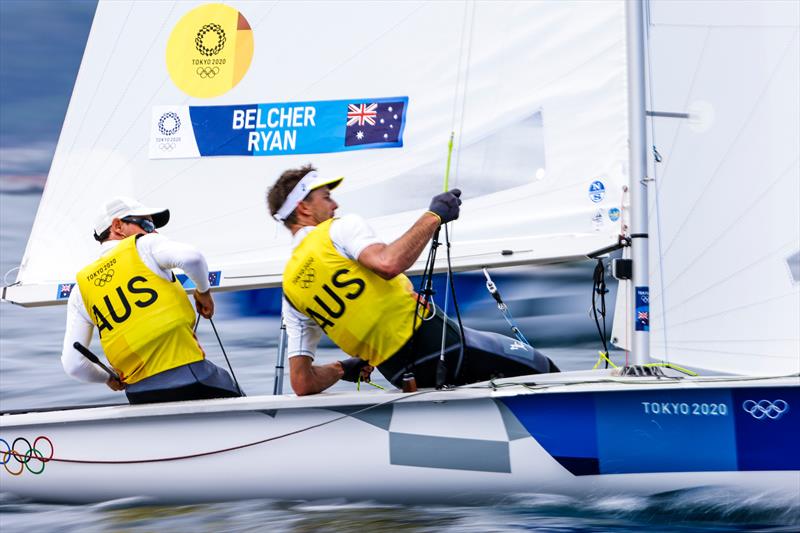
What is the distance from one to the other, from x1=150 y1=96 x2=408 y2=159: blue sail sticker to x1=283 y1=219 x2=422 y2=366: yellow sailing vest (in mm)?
754

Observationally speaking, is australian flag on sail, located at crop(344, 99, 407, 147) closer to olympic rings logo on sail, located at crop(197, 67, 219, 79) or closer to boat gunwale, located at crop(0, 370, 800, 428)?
olympic rings logo on sail, located at crop(197, 67, 219, 79)

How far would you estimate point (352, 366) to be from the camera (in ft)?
11.2

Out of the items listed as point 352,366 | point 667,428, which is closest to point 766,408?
point 667,428

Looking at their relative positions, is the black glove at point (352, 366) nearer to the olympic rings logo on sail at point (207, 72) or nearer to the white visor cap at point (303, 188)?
the white visor cap at point (303, 188)

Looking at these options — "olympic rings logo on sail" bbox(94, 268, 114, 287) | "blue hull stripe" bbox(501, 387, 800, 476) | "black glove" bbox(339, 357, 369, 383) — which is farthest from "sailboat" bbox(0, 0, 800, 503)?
"olympic rings logo on sail" bbox(94, 268, 114, 287)

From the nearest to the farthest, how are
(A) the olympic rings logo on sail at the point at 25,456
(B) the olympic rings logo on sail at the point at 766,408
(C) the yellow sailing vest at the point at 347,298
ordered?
(B) the olympic rings logo on sail at the point at 766,408 < (C) the yellow sailing vest at the point at 347,298 < (A) the olympic rings logo on sail at the point at 25,456

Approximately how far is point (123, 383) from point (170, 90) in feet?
3.75

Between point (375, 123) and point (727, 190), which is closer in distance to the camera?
point (727, 190)

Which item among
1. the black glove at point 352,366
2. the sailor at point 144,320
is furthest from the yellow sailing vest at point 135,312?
the black glove at point 352,366

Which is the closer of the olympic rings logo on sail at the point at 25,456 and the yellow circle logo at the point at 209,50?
the olympic rings logo on sail at the point at 25,456

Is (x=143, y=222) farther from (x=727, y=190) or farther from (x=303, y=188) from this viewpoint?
(x=727, y=190)

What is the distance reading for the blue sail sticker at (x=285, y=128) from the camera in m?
3.85

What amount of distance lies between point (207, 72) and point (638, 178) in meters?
1.61

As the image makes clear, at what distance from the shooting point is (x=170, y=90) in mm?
4113
